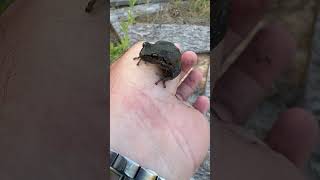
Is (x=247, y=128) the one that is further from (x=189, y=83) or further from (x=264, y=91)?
(x=189, y=83)

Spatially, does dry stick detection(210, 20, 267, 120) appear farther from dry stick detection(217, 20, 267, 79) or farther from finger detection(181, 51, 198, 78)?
finger detection(181, 51, 198, 78)

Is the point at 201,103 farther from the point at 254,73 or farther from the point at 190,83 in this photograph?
the point at 254,73

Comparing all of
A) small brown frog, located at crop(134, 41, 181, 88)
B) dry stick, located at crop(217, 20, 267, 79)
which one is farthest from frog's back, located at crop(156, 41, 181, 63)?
dry stick, located at crop(217, 20, 267, 79)

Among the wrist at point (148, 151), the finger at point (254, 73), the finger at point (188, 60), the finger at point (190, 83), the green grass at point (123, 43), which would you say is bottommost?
the wrist at point (148, 151)

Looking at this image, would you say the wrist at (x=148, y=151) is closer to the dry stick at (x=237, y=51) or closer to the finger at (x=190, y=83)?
the finger at (x=190, y=83)

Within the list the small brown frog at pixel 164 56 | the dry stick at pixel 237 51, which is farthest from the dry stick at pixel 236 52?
the small brown frog at pixel 164 56

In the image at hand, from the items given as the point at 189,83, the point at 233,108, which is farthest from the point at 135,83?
the point at 233,108

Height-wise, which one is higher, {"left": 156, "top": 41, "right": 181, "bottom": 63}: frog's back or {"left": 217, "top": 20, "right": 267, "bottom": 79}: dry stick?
{"left": 217, "top": 20, "right": 267, "bottom": 79}: dry stick
